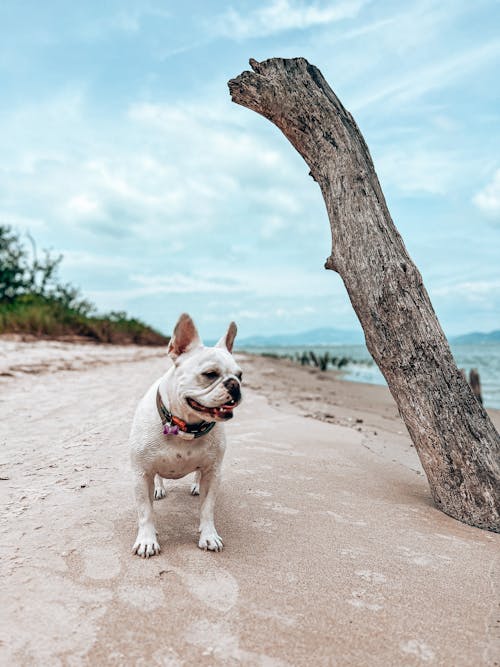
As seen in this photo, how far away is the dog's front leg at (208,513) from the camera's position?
3.18 m

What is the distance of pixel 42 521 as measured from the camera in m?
3.41

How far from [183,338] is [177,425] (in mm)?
527

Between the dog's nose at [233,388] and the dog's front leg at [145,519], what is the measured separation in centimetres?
85

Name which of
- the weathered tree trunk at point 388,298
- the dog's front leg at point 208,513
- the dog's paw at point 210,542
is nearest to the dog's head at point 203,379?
the dog's front leg at point 208,513

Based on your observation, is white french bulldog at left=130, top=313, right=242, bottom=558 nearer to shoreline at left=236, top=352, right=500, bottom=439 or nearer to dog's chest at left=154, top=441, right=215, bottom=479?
dog's chest at left=154, top=441, right=215, bottom=479

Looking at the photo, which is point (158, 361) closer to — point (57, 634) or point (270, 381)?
point (270, 381)

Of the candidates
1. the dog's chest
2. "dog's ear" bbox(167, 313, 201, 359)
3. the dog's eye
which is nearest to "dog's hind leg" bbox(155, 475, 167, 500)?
the dog's chest

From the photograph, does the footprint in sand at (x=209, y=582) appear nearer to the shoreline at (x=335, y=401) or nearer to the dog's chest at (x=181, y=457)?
the dog's chest at (x=181, y=457)

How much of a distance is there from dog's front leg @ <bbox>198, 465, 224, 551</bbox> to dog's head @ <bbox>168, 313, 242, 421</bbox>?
1.61 feet

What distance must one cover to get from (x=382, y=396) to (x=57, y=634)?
11341 millimetres

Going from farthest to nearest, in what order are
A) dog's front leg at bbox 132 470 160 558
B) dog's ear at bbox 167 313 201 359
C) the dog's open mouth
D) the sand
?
dog's ear at bbox 167 313 201 359 → dog's front leg at bbox 132 470 160 558 → the dog's open mouth → the sand

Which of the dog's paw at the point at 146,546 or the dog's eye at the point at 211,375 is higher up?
the dog's eye at the point at 211,375

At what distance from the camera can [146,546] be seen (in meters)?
3.05

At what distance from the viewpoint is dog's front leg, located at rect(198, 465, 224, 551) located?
3.18 m
